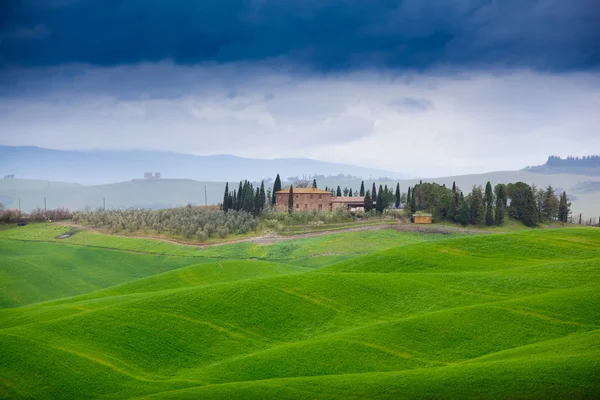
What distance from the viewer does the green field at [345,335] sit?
26031mm

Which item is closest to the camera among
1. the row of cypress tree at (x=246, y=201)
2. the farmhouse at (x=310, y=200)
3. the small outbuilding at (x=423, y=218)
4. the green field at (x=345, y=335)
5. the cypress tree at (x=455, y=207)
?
the green field at (x=345, y=335)

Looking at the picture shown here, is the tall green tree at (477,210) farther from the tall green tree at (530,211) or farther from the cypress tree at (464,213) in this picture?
the tall green tree at (530,211)

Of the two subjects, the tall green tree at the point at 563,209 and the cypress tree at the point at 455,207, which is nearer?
the cypress tree at the point at 455,207

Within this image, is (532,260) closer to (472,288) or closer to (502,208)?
(472,288)

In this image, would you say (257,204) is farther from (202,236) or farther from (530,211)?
(530,211)

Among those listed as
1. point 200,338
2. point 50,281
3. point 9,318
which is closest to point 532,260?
point 200,338

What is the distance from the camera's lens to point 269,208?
109188mm

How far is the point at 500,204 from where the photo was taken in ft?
317

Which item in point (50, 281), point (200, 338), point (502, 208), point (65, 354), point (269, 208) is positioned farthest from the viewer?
point (269, 208)

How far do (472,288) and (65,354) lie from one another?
92.0ft

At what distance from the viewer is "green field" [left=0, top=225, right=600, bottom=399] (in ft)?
85.4

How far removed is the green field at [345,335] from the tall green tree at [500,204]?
38.5 metres

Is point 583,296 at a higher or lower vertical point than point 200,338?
higher

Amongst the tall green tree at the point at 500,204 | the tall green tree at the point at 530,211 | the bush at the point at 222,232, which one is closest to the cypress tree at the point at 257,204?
the bush at the point at 222,232
